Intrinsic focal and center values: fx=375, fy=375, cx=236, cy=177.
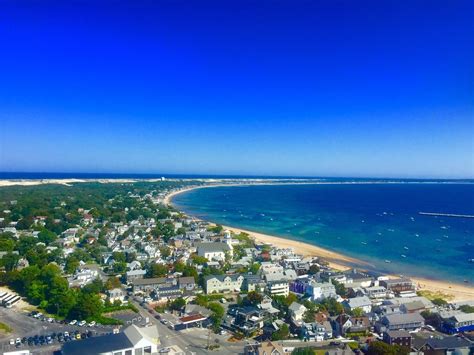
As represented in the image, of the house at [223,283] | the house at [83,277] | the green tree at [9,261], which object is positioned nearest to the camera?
the house at [223,283]

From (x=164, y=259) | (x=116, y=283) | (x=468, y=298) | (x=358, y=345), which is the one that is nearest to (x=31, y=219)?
(x=164, y=259)


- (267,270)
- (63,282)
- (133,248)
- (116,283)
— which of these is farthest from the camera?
(133,248)

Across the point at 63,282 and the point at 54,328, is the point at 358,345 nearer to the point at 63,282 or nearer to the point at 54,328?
the point at 54,328

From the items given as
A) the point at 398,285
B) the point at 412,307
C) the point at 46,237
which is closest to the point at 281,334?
the point at 412,307

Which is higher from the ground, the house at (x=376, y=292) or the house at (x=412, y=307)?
the house at (x=412, y=307)

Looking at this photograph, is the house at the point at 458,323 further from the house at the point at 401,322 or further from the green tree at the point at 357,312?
the green tree at the point at 357,312

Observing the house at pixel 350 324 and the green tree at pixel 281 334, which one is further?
the house at pixel 350 324

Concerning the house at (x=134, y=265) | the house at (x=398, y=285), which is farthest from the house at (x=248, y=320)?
the house at (x=134, y=265)

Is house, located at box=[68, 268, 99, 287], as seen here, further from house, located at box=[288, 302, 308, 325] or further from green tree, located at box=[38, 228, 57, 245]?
house, located at box=[288, 302, 308, 325]
